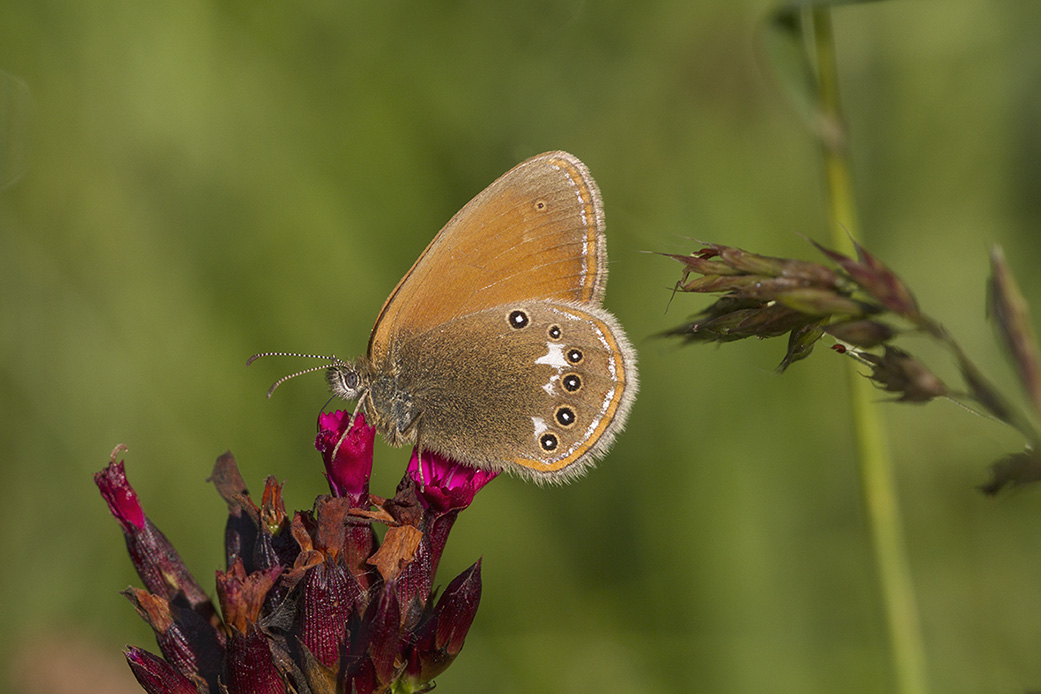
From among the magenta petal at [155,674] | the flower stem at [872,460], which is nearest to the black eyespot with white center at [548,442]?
the flower stem at [872,460]

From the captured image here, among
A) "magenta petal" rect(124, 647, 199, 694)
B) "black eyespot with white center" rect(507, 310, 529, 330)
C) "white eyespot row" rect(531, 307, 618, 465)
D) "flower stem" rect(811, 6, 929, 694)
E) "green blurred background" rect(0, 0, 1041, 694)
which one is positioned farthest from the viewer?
"green blurred background" rect(0, 0, 1041, 694)

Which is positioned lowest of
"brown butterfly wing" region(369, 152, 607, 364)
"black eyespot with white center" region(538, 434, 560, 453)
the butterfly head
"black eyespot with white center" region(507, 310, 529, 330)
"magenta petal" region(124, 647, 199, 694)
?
"magenta petal" region(124, 647, 199, 694)

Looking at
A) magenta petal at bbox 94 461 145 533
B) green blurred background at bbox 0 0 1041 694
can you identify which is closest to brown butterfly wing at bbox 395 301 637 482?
magenta petal at bbox 94 461 145 533

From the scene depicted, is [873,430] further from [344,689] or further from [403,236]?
[403,236]

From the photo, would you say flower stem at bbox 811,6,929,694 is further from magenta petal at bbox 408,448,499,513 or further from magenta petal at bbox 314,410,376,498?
magenta petal at bbox 314,410,376,498

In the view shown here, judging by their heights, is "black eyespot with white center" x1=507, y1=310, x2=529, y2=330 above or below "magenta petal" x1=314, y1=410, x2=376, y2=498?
above

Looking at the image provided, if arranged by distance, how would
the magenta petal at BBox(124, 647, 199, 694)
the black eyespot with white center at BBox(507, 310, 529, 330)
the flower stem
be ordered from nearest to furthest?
the magenta petal at BBox(124, 647, 199, 694) → the flower stem → the black eyespot with white center at BBox(507, 310, 529, 330)

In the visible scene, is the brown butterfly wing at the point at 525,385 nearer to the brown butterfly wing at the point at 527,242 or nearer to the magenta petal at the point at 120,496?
the brown butterfly wing at the point at 527,242

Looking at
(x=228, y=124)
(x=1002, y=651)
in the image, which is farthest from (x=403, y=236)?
(x=1002, y=651)
